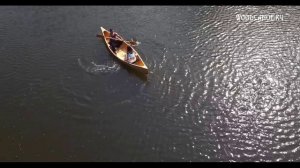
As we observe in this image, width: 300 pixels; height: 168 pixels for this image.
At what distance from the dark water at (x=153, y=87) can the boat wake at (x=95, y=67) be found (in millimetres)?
93

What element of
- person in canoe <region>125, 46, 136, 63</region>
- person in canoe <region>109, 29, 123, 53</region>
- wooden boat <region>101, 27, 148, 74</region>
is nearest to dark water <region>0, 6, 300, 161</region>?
wooden boat <region>101, 27, 148, 74</region>

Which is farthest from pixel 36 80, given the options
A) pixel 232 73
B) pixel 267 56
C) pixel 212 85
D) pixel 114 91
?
pixel 267 56

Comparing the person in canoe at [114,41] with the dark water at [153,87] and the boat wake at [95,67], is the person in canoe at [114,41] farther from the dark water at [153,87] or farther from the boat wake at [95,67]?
the boat wake at [95,67]

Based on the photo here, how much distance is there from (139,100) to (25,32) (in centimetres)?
1661

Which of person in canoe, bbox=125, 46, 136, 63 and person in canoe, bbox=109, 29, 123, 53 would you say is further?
person in canoe, bbox=109, 29, 123, 53

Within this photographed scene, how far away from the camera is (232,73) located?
107 ft

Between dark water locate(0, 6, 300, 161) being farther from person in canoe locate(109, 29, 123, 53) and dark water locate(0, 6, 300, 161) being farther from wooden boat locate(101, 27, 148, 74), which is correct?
person in canoe locate(109, 29, 123, 53)

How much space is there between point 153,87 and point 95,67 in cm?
623

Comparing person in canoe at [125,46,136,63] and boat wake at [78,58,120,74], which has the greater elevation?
person in canoe at [125,46,136,63]

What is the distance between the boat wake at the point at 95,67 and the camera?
3340 cm

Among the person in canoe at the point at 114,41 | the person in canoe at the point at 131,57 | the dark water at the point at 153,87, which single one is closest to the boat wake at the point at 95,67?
the dark water at the point at 153,87

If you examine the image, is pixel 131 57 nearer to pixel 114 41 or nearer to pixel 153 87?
pixel 114 41

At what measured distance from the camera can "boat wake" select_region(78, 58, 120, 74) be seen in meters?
33.4

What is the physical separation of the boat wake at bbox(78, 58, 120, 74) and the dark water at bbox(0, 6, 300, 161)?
9 cm
